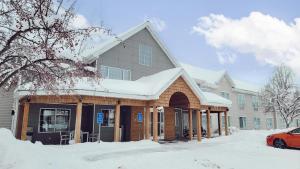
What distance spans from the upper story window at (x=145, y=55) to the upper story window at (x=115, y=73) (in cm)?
184

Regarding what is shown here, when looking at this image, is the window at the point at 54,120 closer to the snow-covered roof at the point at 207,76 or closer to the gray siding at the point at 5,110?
the gray siding at the point at 5,110

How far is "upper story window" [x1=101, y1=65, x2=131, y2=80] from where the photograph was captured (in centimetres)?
1889

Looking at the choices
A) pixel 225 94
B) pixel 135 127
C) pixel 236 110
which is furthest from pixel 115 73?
pixel 236 110

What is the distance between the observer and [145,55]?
21.8 metres

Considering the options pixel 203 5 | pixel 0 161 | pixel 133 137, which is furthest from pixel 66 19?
pixel 133 137

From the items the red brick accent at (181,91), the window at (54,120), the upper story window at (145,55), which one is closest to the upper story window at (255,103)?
the upper story window at (145,55)

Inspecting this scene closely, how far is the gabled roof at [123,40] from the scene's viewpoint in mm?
18438

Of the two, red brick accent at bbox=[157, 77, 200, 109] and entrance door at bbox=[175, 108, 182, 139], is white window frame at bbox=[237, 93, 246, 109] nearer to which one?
entrance door at bbox=[175, 108, 182, 139]

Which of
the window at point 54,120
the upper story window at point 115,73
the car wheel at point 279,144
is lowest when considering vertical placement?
the car wheel at point 279,144

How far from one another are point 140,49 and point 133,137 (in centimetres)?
730

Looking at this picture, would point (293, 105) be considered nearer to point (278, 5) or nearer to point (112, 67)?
point (278, 5)

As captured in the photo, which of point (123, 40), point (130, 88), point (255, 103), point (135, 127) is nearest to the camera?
point (130, 88)

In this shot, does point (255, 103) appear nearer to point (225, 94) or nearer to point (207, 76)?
point (225, 94)

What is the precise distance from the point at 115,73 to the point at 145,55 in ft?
11.8
